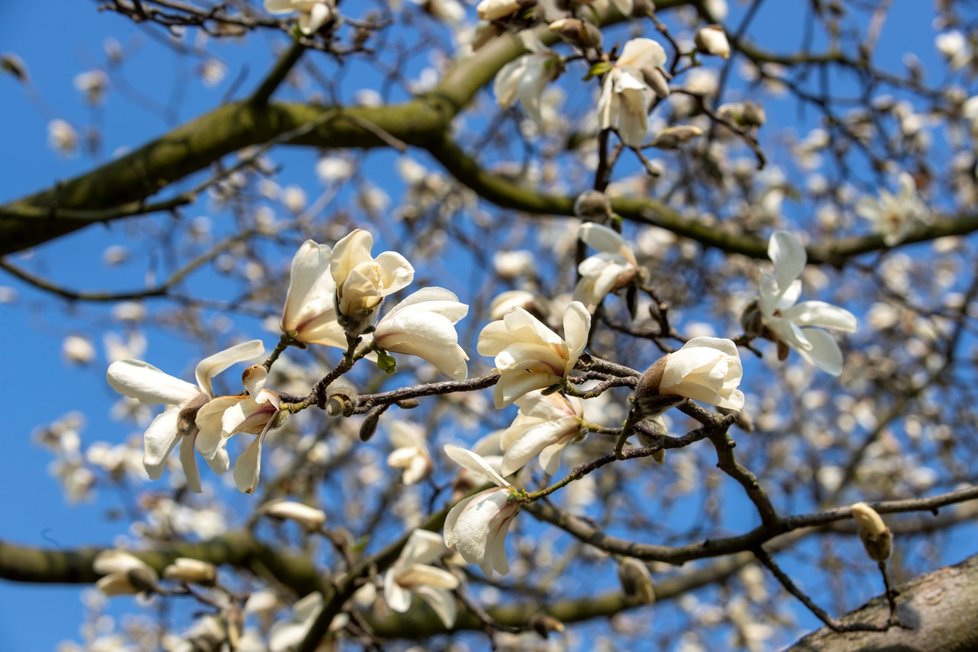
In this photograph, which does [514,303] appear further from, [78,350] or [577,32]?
[78,350]

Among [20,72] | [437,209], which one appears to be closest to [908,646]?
[437,209]

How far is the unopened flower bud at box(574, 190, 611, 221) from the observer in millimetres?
1393

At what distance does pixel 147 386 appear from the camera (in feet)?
3.19

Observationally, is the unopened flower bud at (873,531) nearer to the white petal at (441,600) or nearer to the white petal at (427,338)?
the white petal at (427,338)

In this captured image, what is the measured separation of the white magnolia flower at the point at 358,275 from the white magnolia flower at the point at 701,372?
291mm

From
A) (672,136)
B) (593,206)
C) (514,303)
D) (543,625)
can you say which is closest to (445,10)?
(672,136)

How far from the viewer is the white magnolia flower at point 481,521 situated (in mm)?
913

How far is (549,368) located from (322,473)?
2577mm

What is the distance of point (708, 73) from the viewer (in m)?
4.44

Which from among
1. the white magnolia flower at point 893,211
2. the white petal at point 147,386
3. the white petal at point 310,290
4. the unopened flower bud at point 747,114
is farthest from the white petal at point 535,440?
the white magnolia flower at point 893,211

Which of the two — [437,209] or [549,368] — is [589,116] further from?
[549,368]

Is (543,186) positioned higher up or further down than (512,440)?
higher up

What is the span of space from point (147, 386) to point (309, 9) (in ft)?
3.14

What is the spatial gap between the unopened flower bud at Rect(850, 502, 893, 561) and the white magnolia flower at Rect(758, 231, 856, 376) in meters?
0.26
